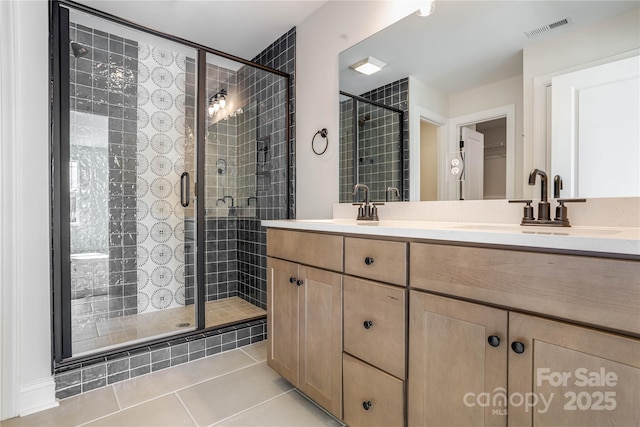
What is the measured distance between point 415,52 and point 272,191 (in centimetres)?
158

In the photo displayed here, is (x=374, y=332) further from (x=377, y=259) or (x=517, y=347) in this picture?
(x=517, y=347)

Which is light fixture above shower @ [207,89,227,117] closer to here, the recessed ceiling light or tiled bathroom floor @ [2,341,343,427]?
the recessed ceiling light

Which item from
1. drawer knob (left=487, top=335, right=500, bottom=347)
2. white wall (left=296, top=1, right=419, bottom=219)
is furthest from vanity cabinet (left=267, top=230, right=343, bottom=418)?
white wall (left=296, top=1, right=419, bottom=219)

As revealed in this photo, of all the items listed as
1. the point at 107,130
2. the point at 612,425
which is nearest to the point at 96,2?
the point at 107,130

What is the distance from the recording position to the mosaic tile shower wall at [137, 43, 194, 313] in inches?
100.0

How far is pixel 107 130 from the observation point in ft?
7.79

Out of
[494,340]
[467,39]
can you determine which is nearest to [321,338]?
[494,340]

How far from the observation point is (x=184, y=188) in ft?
8.18

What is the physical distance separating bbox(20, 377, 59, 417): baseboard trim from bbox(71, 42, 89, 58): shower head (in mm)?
1984

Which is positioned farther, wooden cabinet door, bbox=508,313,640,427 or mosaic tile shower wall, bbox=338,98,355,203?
mosaic tile shower wall, bbox=338,98,355,203

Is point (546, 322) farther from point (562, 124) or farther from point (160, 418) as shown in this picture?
point (160, 418)

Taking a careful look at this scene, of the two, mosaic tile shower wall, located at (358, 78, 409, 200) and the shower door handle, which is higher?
mosaic tile shower wall, located at (358, 78, 409, 200)

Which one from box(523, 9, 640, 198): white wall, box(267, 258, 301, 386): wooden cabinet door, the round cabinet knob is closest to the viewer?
the round cabinet knob

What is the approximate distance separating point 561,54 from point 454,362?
48.3 inches
